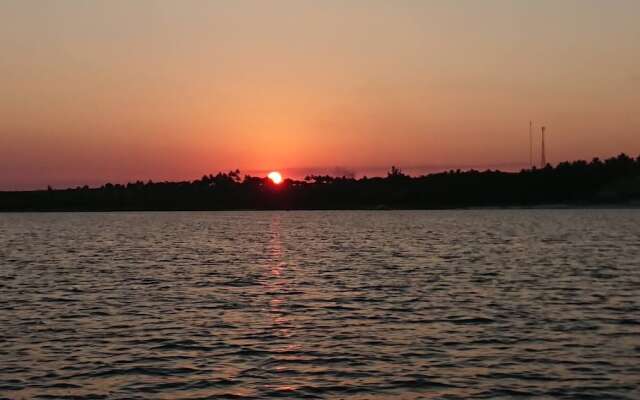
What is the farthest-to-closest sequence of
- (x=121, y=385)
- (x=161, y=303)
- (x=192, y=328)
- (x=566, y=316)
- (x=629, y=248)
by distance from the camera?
(x=629, y=248)
(x=161, y=303)
(x=566, y=316)
(x=192, y=328)
(x=121, y=385)

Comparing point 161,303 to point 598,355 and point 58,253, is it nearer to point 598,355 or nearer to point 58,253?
point 598,355

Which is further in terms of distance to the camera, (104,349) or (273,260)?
(273,260)

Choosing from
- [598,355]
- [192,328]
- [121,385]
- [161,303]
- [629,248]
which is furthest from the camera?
[629,248]

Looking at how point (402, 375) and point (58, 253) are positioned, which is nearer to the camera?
point (402, 375)

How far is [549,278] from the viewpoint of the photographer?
54125mm

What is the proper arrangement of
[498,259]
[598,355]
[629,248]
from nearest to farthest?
1. [598,355]
2. [498,259]
3. [629,248]

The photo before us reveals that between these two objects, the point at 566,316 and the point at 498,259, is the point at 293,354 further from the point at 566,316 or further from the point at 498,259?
the point at 498,259

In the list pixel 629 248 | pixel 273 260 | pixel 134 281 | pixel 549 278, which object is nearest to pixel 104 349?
pixel 134 281

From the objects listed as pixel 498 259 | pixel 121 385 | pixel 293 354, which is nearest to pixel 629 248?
pixel 498 259

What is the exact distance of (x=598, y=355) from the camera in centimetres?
2784

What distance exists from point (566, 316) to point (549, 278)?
1801 cm

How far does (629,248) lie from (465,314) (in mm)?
55340

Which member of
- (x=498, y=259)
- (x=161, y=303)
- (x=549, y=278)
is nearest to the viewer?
(x=161, y=303)

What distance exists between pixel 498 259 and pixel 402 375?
49.0 m
